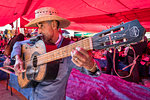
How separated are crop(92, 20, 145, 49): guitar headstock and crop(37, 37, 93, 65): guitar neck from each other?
0.06 metres

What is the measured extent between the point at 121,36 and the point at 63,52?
1.95ft

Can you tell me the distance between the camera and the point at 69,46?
43.3 inches

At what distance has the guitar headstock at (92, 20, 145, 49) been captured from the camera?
72 centimetres

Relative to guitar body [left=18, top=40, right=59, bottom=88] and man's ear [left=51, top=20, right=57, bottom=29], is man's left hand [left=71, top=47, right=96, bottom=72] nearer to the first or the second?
guitar body [left=18, top=40, right=59, bottom=88]

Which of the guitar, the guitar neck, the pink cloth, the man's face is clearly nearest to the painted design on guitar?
the guitar

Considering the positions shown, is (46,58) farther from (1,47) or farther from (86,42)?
(1,47)

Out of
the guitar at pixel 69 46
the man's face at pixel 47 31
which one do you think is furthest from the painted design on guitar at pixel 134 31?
the man's face at pixel 47 31

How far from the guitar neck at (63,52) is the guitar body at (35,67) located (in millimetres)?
58

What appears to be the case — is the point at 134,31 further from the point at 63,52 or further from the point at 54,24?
the point at 54,24

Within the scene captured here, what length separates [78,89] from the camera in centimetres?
232

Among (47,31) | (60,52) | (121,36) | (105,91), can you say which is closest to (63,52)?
(60,52)

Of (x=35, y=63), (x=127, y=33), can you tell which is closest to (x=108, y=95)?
(x=35, y=63)

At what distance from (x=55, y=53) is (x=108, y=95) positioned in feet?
4.67

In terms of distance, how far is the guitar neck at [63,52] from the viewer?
96 centimetres
